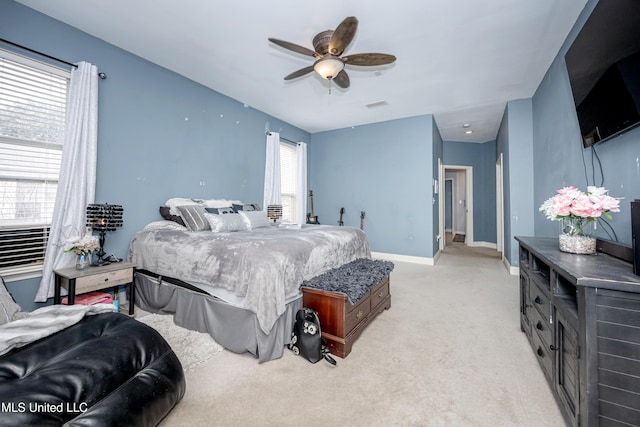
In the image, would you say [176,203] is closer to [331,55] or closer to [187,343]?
[187,343]

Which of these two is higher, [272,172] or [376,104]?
[376,104]

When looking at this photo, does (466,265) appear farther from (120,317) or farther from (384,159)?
(120,317)

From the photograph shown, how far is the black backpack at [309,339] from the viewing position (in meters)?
1.87

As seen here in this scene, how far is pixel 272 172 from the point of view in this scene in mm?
4801

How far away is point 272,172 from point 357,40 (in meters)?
2.69

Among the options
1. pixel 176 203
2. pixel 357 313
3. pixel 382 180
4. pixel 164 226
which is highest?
pixel 382 180

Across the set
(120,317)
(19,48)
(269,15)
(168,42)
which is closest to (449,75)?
(269,15)

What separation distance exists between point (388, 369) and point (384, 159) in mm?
4240

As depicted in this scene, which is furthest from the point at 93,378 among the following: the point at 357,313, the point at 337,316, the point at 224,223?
the point at 224,223

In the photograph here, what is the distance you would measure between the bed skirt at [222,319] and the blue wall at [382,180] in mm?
3533

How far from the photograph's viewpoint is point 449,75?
11.2ft

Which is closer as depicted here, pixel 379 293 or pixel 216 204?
pixel 379 293

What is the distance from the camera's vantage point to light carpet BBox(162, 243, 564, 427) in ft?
4.55

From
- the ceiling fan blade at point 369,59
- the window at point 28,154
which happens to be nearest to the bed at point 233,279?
the window at point 28,154
